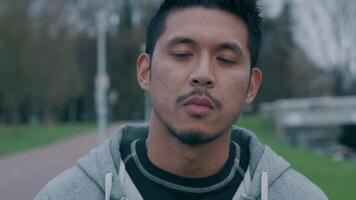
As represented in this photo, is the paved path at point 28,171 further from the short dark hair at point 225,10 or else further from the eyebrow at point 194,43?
the eyebrow at point 194,43

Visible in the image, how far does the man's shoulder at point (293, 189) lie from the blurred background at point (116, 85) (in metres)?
7.49

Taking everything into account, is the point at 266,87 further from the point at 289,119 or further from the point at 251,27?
the point at 251,27

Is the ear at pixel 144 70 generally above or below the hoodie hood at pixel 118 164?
above

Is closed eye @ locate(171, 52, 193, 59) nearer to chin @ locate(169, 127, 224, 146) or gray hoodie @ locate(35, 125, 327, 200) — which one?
chin @ locate(169, 127, 224, 146)

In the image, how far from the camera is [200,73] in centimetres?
221

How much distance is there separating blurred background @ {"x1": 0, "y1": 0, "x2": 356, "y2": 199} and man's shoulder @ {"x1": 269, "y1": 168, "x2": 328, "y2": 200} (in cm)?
749

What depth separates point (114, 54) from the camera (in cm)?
5712

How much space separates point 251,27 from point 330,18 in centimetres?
4116

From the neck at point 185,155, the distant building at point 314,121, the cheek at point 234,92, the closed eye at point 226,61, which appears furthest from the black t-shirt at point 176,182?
the distant building at point 314,121

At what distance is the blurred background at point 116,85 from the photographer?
2042cm

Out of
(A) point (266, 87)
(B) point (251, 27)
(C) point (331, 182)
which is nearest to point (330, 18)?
(A) point (266, 87)

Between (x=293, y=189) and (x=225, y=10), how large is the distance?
651 mm

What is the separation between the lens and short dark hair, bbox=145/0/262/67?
7.75ft

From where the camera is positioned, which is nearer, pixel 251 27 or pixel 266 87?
pixel 251 27
